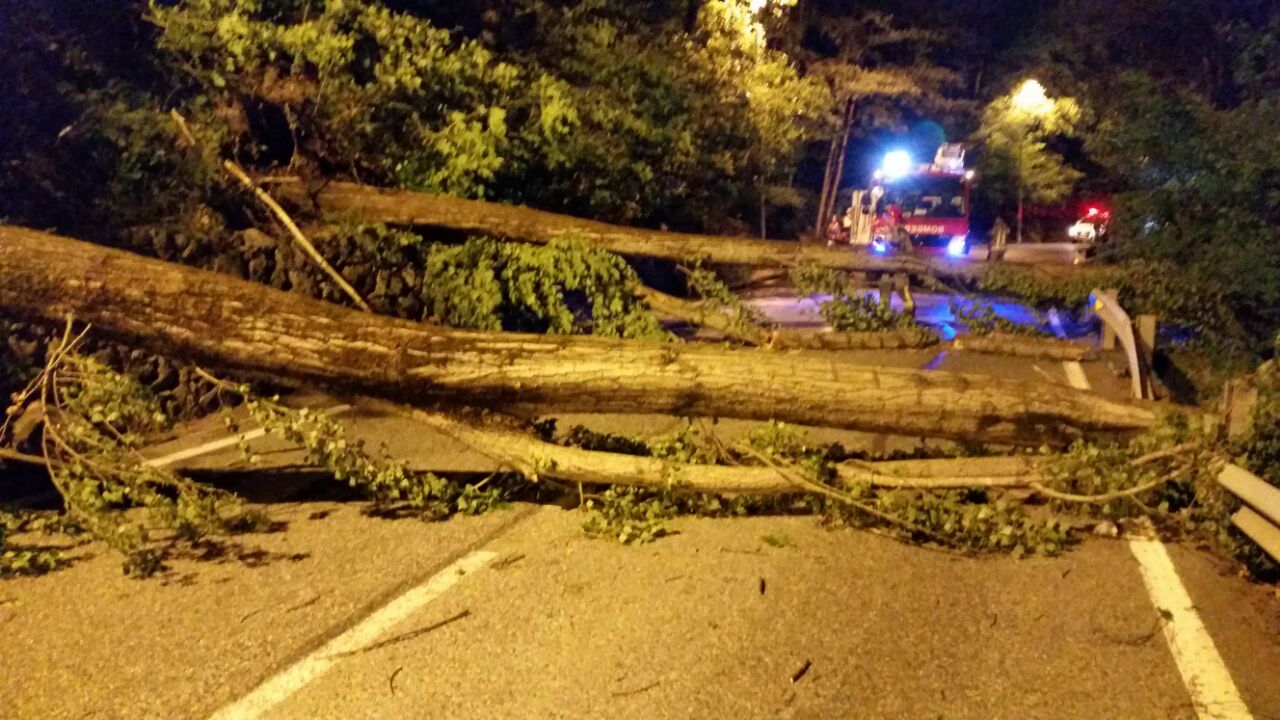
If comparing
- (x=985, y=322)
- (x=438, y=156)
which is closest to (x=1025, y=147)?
(x=985, y=322)

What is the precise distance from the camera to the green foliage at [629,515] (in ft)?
17.6

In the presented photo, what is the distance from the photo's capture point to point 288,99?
34.1 feet

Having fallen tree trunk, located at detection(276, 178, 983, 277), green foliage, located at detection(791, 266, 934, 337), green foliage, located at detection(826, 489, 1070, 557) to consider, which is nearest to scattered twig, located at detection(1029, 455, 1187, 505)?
green foliage, located at detection(826, 489, 1070, 557)

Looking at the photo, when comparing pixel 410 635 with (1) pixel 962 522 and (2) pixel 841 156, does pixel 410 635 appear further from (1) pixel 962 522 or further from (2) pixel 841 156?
(2) pixel 841 156

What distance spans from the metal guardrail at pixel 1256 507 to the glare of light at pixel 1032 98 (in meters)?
28.0

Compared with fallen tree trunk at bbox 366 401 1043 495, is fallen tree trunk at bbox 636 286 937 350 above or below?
above

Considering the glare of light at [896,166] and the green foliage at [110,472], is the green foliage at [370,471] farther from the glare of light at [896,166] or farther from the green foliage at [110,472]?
the glare of light at [896,166]

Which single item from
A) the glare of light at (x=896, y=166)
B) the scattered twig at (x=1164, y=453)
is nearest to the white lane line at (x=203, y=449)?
the scattered twig at (x=1164, y=453)

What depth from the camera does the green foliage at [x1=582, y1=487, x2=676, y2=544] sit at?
5363mm

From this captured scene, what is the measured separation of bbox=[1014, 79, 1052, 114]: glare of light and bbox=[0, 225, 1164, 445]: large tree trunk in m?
27.2

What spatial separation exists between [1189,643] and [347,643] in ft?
11.1

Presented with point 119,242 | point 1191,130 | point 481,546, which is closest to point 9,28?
point 119,242

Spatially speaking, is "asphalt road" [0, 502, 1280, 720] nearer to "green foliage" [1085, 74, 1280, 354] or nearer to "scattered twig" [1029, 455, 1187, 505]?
"scattered twig" [1029, 455, 1187, 505]

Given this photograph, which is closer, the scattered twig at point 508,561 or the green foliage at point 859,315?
the scattered twig at point 508,561
